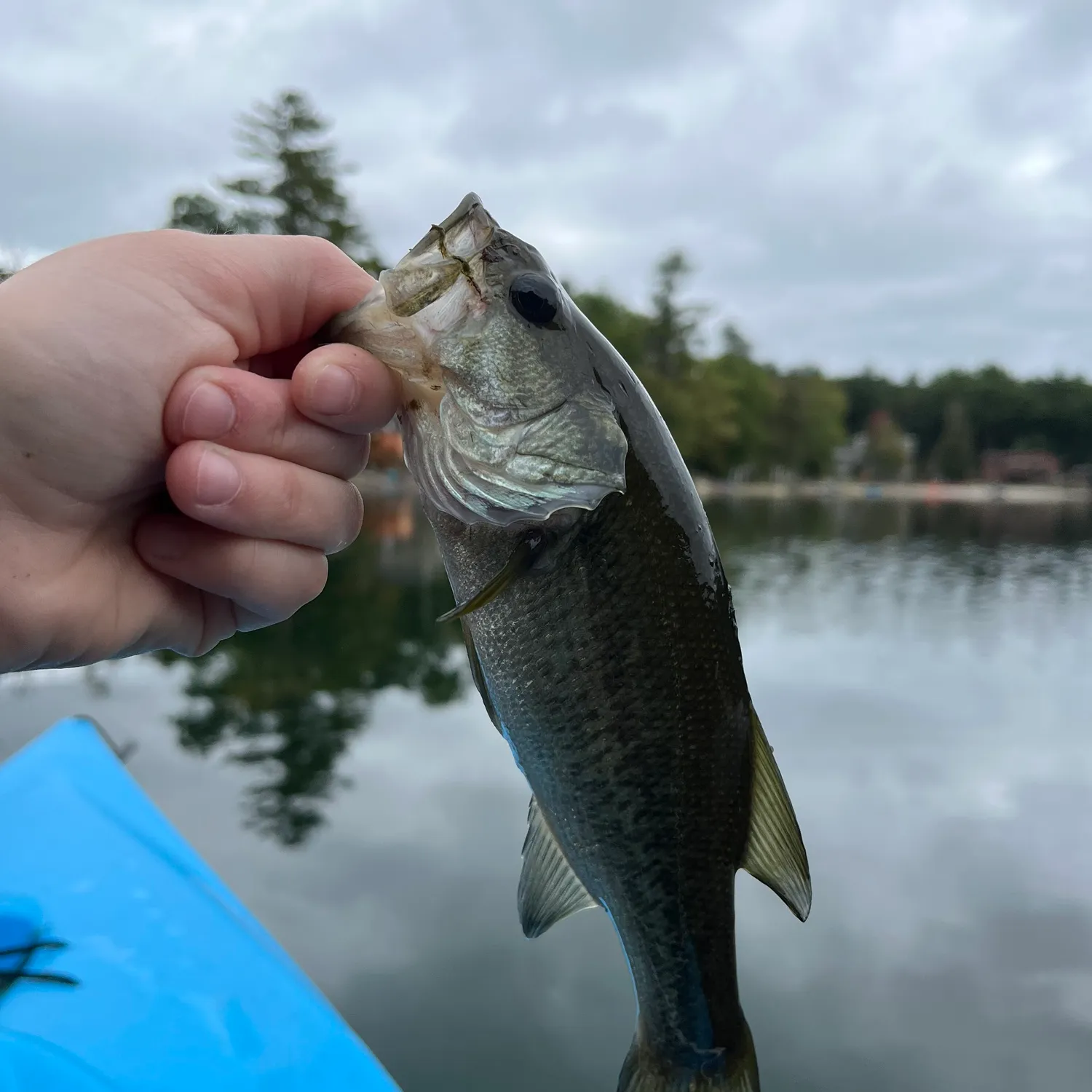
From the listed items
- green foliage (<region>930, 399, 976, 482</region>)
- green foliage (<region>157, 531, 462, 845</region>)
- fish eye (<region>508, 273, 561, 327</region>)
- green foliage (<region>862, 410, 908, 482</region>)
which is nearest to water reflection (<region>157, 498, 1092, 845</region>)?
green foliage (<region>157, 531, 462, 845</region>)

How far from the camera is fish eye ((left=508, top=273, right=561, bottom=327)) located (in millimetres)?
1470

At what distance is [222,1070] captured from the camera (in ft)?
9.64

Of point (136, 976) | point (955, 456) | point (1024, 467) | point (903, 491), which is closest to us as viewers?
point (136, 976)

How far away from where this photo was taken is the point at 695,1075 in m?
1.72

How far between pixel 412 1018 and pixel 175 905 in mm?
1862

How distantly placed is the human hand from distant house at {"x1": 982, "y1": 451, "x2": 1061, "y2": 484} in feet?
313

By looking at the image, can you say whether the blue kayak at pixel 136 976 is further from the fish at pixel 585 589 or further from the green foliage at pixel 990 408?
the green foliage at pixel 990 408

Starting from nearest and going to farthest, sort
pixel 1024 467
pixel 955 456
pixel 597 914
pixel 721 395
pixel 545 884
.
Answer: pixel 545 884 < pixel 597 914 < pixel 721 395 < pixel 1024 467 < pixel 955 456

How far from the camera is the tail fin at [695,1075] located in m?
1.71

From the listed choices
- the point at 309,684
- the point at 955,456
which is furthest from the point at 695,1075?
the point at 955,456

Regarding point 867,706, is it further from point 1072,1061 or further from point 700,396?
point 700,396

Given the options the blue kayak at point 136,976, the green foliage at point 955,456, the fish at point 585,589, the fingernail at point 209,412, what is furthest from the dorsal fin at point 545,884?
Answer: the green foliage at point 955,456

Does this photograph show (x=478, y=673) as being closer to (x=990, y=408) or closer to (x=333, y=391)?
(x=333, y=391)

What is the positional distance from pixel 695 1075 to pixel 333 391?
5.33 feet
